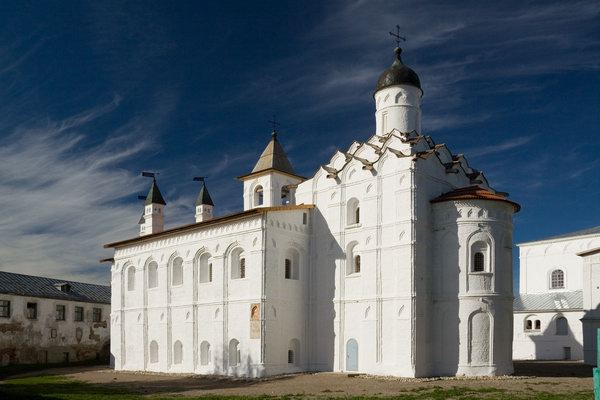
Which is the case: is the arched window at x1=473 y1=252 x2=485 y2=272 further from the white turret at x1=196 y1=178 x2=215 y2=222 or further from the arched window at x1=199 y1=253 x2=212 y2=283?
the white turret at x1=196 y1=178 x2=215 y2=222

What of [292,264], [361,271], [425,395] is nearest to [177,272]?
[292,264]

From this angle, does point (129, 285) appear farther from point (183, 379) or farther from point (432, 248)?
point (432, 248)

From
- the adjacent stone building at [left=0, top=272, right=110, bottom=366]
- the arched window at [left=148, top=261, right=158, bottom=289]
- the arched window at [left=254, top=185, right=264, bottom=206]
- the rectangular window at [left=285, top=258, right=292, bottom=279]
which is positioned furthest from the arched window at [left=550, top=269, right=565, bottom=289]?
the adjacent stone building at [left=0, top=272, right=110, bottom=366]

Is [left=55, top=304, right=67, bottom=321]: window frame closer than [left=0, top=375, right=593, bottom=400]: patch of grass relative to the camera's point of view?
No

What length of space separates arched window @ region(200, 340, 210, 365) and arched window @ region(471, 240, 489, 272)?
45.0 ft

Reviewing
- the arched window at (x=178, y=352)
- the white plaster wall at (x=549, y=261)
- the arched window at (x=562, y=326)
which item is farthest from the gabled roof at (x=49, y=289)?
the arched window at (x=562, y=326)

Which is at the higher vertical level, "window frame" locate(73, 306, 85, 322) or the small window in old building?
Result: the small window in old building

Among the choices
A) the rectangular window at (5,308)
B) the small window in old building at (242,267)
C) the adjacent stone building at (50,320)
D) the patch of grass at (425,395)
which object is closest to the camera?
the patch of grass at (425,395)

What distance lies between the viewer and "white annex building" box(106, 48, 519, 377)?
26250 millimetres

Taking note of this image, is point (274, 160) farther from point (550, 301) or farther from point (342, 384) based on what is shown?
point (550, 301)

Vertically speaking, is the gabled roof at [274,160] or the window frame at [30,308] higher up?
the gabled roof at [274,160]

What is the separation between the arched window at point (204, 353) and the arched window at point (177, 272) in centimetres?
409

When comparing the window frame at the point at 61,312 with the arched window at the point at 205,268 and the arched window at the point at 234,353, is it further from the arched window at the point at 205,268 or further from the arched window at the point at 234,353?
the arched window at the point at 234,353

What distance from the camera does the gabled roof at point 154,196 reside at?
4881 cm
